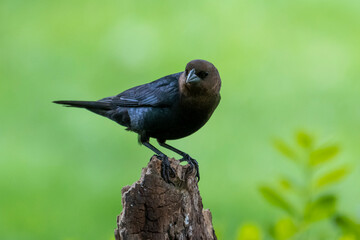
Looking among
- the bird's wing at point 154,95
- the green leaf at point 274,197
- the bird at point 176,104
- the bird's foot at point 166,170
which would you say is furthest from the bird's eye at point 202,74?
the green leaf at point 274,197

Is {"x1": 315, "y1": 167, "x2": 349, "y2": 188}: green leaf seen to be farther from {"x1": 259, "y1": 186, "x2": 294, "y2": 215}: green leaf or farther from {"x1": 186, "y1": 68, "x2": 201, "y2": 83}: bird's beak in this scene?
{"x1": 186, "y1": 68, "x2": 201, "y2": 83}: bird's beak

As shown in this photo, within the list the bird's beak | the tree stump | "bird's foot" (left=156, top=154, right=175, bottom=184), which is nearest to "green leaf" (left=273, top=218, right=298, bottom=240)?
the tree stump

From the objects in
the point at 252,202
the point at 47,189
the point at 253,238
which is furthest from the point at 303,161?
the point at 47,189

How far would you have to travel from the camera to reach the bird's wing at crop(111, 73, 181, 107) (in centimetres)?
440

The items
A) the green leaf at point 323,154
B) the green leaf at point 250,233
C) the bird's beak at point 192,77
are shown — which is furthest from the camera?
the bird's beak at point 192,77

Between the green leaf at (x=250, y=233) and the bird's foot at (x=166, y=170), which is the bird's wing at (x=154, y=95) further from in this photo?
the green leaf at (x=250, y=233)

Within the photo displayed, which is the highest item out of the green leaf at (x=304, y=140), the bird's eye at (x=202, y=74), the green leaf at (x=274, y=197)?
the bird's eye at (x=202, y=74)

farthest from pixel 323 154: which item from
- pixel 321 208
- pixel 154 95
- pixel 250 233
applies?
pixel 154 95

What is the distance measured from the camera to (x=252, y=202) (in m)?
7.65

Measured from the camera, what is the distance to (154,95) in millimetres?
4539

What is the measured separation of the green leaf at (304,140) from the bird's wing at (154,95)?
1237mm

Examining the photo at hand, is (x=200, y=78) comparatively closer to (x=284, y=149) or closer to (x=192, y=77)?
(x=192, y=77)

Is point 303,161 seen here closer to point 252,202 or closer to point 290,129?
point 252,202

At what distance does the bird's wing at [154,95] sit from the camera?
173 inches
